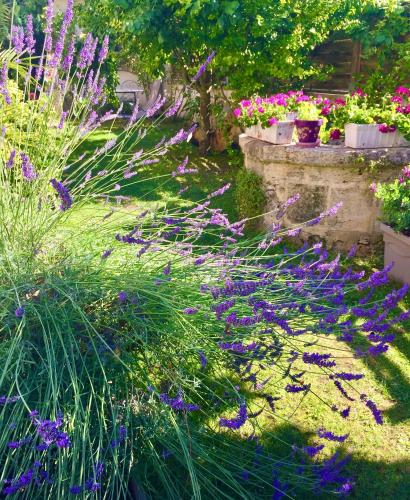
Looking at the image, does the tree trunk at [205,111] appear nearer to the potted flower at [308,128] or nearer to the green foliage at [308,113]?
the green foliage at [308,113]

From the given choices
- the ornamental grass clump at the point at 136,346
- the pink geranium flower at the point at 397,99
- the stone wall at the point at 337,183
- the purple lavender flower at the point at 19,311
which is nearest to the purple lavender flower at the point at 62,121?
the ornamental grass clump at the point at 136,346

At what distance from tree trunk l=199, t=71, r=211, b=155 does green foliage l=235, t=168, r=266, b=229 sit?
11.6 ft

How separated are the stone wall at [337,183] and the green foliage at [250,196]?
10.6 inches

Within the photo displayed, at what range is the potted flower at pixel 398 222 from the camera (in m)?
4.61

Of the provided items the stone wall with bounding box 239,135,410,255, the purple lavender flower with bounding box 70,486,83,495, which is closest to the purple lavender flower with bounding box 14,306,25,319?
the purple lavender flower with bounding box 70,486,83,495

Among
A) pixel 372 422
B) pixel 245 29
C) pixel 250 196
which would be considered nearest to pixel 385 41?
pixel 245 29

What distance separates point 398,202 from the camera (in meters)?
4.73

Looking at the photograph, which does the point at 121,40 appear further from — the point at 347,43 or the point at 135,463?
the point at 135,463

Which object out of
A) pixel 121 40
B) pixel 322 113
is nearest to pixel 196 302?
pixel 322 113

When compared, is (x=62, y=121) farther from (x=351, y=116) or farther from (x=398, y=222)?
(x=351, y=116)

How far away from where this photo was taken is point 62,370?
2016 mm

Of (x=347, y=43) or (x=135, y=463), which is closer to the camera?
(x=135, y=463)

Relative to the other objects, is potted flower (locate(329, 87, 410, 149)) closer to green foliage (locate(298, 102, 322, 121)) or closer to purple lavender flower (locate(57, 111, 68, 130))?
green foliage (locate(298, 102, 322, 121))

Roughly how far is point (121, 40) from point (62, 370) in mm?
8648
